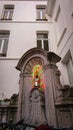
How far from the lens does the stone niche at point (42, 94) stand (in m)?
3.84

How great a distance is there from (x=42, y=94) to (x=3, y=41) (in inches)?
179

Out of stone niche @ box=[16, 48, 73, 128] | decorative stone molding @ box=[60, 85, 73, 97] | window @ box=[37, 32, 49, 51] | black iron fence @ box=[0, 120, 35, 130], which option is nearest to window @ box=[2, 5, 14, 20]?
window @ box=[37, 32, 49, 51]

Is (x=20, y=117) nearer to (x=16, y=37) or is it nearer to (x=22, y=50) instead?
(x=22, y=50)

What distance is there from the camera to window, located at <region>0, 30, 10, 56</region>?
710cm

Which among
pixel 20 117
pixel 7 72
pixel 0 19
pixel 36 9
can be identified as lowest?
pixel 20 117

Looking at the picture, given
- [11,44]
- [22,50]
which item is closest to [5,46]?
[11,44]

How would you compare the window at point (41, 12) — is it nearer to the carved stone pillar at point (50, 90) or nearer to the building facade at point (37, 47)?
the building facade at point (37, 47)

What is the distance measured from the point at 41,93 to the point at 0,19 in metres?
6.18

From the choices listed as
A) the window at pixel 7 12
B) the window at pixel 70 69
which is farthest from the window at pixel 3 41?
the window at pixel 70 69

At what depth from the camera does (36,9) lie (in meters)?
9.37

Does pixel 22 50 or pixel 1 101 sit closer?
pixel 1 101

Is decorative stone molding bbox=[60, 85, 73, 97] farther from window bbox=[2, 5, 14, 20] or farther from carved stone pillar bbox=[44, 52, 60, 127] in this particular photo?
window bbox=[2, 5, 14, 20]

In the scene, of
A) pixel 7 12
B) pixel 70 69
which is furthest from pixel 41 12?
pixel 70 69

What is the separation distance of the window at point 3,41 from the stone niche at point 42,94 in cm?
215
